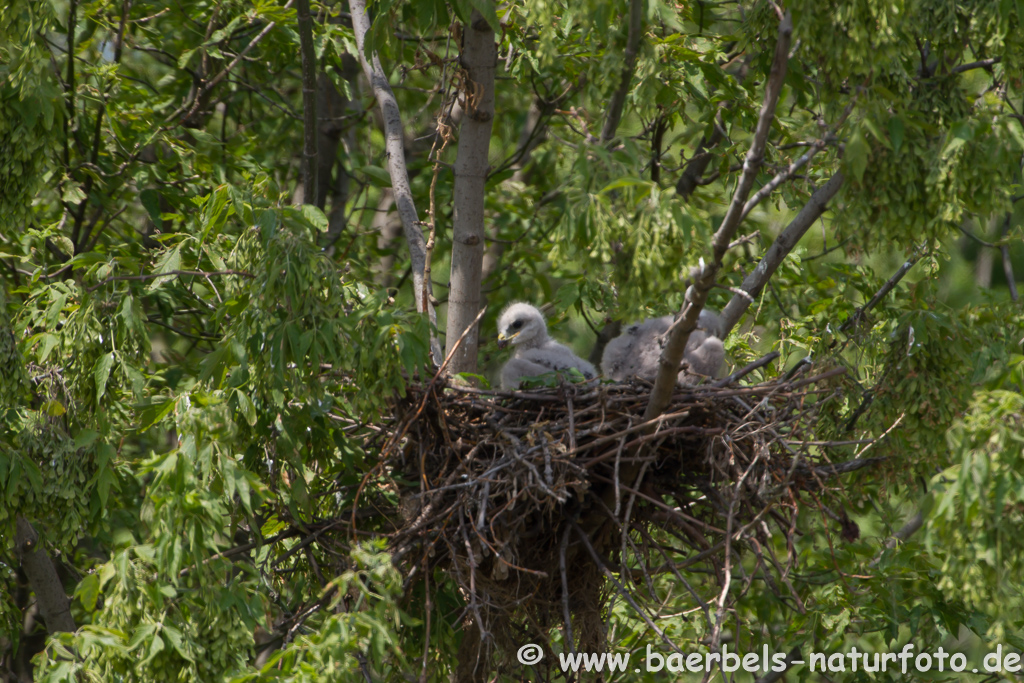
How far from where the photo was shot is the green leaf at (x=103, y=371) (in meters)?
3.22

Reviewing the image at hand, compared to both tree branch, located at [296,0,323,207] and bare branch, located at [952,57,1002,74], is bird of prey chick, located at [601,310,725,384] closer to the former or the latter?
bare branch, located at [952,57,1002,74]

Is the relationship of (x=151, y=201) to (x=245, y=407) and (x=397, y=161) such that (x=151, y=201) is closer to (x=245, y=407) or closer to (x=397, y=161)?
(x=397, y=161)

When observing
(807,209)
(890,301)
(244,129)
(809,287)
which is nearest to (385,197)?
(244,129)

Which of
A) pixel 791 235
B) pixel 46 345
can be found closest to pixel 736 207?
pixel 791 235

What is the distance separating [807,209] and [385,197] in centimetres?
550

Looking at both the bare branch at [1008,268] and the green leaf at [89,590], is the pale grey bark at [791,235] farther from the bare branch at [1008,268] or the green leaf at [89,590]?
the green leaf at [89,590]

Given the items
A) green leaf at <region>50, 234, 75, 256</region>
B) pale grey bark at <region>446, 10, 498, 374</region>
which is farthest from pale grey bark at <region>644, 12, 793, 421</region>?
green leaf at <region>50, 234, 75, 256</region>

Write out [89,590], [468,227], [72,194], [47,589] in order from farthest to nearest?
[72,194]
[468,227]
[47,589]
[89,590]

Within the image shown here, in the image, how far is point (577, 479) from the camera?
3570 mm

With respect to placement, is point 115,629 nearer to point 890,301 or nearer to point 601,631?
point 601,631

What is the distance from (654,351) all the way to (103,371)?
2603 millimetres

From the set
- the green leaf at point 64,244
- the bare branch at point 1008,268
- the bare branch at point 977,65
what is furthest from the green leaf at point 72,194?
the bare branch at point 1008,268

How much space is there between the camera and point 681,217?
97.7 inches

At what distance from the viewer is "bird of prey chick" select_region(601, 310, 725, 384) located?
4.58m
